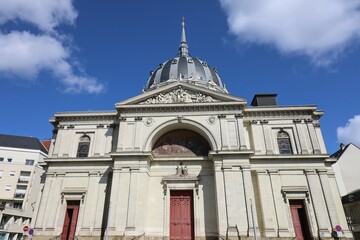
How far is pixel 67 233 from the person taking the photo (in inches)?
862

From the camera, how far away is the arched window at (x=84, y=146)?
2484 centimetres

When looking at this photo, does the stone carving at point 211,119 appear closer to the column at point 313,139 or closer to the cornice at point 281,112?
the cornice at point 281,112

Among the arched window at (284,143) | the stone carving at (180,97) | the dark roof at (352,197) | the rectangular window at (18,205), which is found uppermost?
the stone carving at (180,97)

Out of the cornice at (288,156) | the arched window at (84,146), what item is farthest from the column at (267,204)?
the arched window at (84,146)

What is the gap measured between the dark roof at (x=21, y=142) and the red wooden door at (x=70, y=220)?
110 ft

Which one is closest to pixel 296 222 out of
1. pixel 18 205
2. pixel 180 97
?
pixel 180 97

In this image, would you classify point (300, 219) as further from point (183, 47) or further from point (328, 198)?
point (183, 47)

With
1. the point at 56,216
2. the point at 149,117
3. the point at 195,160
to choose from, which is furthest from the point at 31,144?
the point at 195,160

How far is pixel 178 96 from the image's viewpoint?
24.5 m

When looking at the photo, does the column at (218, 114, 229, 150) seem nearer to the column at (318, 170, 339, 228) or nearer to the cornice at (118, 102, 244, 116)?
the cornice at (118, 102, 244, 116)

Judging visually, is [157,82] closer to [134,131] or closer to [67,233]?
[134,131]

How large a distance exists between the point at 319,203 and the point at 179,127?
13.3 m

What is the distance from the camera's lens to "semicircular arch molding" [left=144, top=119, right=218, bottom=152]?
22.9 m

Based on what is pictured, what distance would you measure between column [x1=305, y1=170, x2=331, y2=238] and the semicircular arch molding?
835cm
